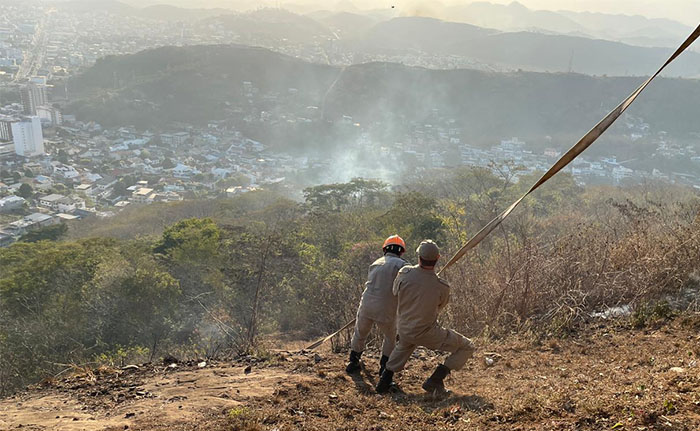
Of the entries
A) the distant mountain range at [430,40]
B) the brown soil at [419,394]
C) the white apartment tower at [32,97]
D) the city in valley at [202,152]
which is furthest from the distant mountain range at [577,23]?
the brown soil at [419,394]

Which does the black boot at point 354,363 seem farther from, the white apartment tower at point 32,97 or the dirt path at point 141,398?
the white apartment tower at point 32,97

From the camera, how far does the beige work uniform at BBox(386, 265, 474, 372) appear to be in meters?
3.15

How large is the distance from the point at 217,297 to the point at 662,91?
61.4 m

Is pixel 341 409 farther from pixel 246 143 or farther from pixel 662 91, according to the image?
pixel 662 91

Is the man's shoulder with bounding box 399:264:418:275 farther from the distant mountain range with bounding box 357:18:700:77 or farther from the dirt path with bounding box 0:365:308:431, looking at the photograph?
the distant mountain range with bounding box 357:18:700:77

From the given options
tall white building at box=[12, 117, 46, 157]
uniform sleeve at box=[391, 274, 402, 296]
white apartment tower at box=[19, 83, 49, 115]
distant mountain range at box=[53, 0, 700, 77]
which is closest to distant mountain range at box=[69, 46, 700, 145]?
white apartment tower at box=[19, 83, 49, 115]

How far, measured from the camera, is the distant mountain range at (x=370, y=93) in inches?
2080

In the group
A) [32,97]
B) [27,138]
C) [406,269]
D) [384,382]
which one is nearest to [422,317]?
[406,269]

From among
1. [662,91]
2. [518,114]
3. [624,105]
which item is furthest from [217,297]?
[662,91]

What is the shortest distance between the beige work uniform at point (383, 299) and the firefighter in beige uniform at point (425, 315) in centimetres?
26

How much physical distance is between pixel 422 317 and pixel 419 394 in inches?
24.1

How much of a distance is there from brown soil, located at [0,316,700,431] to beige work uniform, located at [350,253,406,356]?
43 centimetres

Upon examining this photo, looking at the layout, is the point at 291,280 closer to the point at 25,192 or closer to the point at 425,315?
the point at 425,315

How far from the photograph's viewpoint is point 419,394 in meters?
3.33
